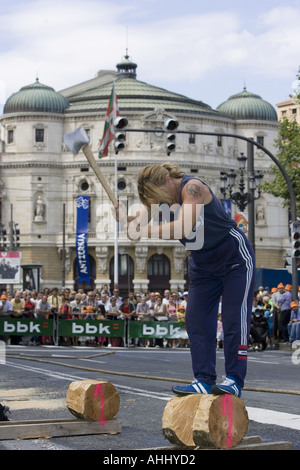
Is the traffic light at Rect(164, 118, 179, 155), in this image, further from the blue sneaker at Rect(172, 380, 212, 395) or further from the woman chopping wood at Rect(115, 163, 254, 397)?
the blue sneaker at Rect(172, 380, 212, 395)

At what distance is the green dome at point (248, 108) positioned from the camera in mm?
97688

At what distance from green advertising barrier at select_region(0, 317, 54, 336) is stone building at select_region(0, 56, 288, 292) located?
5832 cm

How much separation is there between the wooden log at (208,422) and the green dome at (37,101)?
290 ft

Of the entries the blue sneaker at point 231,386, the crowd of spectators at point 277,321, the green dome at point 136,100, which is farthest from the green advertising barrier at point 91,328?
the green dome at point 136,100

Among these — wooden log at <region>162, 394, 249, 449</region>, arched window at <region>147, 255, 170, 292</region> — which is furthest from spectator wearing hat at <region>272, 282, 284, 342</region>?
arched window at <region>147, 255, 170, 292</region>

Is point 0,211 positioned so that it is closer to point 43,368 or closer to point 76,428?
point 43,368

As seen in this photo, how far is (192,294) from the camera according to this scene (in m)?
7.00

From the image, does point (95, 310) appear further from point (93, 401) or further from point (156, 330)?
point (93, 401)

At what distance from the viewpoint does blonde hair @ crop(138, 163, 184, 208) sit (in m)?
6.77

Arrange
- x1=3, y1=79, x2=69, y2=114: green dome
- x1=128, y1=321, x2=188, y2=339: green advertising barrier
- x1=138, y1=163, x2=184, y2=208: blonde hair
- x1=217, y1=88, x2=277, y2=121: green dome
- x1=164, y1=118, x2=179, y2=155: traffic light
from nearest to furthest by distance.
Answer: x1=138, y1=163, x2=184, y2=208: blonde hair
x1=164, y1=118, x2=179, y2=155: traffic light
x1=128, y1=321, x2=188, y2=339: green advertising barrier
x1=3, y1=79, x2=69, y2=114: green dome
x1=217, y1=88, x2=277, y2=121: green dome

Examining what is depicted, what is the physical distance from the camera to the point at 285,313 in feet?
86.7

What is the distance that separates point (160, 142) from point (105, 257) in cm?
1247

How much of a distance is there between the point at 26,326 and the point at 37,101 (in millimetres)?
67669
